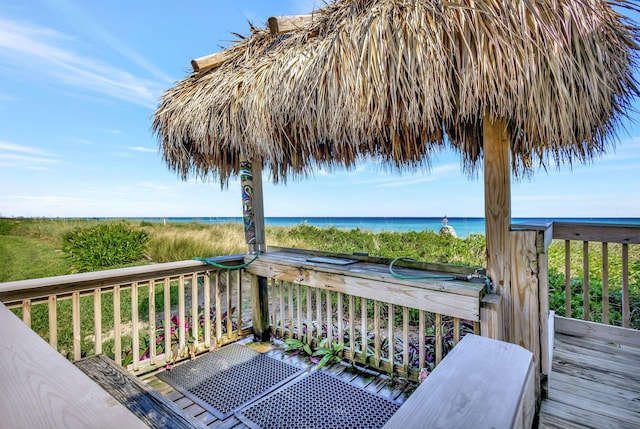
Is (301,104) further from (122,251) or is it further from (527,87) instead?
(122,251)

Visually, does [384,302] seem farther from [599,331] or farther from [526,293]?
[599,331]

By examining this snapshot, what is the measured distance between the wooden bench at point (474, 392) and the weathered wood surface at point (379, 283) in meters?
1.25

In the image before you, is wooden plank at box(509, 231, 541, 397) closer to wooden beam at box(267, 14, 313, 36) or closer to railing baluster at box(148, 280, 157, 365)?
wooden beam at box(267, 14, 313, 36)

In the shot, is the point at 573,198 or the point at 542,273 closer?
the point at 542,273

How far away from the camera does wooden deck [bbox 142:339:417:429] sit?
6.07 feet

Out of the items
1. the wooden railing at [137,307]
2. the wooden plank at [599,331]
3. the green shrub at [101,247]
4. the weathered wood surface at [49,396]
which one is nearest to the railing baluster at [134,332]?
the wooden railing at [137,307]

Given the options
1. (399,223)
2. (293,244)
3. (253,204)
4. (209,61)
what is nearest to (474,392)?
(253,204)

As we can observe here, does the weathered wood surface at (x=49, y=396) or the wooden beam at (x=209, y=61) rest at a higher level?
the wooden beam at (x=209, y=61)

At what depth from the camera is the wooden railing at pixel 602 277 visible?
2.39 meters

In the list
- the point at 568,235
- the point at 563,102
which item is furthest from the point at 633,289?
the point at 563,102

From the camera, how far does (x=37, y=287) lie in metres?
1.88

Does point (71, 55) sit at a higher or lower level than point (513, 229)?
higher

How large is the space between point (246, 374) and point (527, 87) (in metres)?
2.65

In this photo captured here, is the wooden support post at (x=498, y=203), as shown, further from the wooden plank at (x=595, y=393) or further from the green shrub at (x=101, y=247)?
the green shrub at (x=101, y=247)
